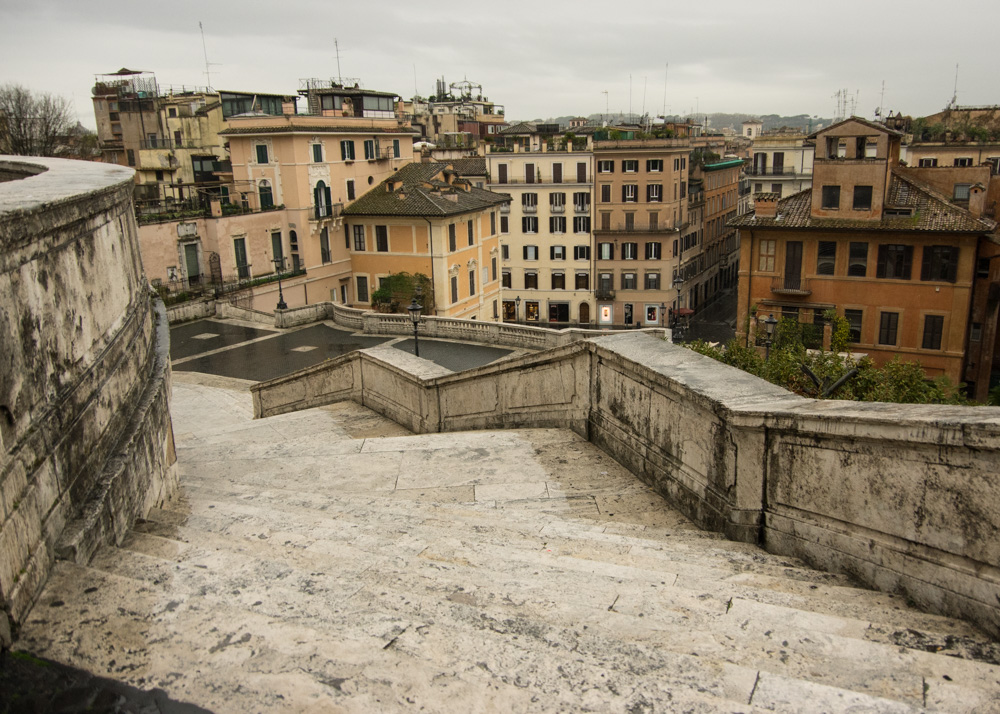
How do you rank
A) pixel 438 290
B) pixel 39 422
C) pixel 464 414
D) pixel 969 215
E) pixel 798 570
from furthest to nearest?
1. pixel 438 290
2. pixel 969 215
3. pixel 464 414
4. pixel 798 570
5. pixel 39 422

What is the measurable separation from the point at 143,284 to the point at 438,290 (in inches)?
1274

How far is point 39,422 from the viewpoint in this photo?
4594 millimetres

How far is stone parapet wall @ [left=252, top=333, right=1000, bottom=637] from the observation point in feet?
14.5

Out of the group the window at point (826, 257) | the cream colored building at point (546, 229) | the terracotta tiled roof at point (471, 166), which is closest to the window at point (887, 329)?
the window at point (826, 257)

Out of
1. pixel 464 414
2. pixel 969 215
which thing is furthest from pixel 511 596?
pixel 969 215

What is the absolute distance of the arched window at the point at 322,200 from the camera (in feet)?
143

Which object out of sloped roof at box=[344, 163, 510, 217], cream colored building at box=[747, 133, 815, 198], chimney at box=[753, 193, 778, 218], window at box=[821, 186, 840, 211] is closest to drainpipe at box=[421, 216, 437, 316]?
sloped roof at box=[344, 163, 510, 217]

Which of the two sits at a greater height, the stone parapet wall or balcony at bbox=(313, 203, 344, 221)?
the stone parapet wall

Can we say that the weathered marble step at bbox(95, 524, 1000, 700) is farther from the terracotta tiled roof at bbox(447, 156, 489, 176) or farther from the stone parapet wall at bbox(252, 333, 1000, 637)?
the terracotta tiled roof at bbox(447, 156, 489, 176)

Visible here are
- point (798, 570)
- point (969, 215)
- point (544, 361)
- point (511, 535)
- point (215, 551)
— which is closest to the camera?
point (215, 551)

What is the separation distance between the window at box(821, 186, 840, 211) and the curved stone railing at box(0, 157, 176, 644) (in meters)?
31.4

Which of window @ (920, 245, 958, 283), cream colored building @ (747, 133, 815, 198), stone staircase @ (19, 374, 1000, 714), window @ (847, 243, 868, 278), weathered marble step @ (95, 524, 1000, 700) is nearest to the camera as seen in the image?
stone staircase @ (19, 374, 1000, 714)

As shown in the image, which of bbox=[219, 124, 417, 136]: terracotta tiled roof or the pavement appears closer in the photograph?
the pavement

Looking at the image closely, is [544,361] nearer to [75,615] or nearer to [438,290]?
[75,615]
